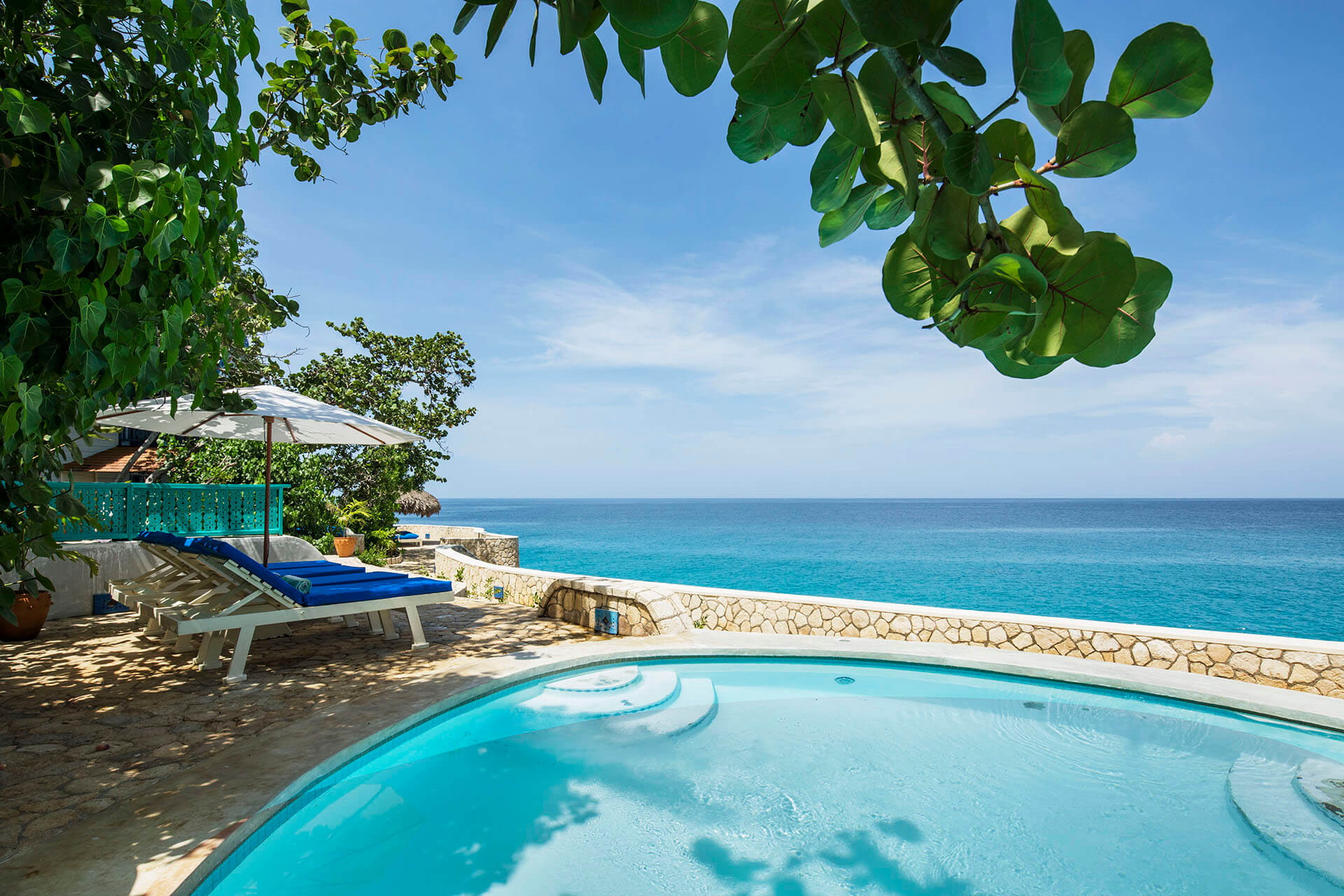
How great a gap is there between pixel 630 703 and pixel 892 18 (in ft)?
19.6

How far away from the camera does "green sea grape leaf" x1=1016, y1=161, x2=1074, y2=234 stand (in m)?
0.43

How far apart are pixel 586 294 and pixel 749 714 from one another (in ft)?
65.2

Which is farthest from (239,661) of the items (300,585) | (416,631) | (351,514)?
(351,514)

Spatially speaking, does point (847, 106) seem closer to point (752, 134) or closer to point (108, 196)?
point (752, 134)

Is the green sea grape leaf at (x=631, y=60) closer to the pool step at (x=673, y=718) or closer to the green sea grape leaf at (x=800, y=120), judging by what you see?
the green sea grape leaf at (x=800, y=120)

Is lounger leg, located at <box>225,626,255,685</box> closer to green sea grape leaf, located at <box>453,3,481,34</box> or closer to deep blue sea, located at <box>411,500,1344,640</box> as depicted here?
green sea grape leaf, located at <box>453,3,481,34</box>

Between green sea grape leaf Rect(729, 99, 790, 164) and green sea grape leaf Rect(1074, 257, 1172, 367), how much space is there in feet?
1.07

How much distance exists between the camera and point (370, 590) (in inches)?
260

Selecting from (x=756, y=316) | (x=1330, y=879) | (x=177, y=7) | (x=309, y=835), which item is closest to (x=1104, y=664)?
(x=1330, y=879)

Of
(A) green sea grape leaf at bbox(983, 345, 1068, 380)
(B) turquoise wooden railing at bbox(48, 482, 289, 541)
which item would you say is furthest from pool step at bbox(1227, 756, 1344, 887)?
(B) turquoise wooden railing at bbox(48, 482, 289, 541)

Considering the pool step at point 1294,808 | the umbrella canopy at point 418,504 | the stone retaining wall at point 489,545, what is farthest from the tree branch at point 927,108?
the umbrella canopy at point 418,504

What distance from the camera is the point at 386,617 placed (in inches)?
294

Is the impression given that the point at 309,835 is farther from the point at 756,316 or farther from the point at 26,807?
the point at 756,316

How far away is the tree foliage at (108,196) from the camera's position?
1.81 m
